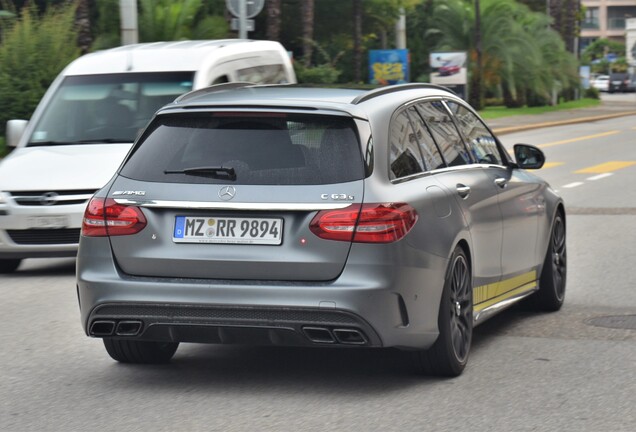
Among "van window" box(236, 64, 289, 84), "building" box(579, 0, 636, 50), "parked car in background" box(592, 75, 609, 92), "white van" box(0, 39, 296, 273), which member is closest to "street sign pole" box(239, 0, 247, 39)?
"van window" box(236, 64, 289, 84)

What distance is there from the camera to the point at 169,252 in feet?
21.9

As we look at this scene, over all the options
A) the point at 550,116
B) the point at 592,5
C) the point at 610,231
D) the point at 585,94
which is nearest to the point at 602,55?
the point at 592,5

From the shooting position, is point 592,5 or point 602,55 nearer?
point 602,55

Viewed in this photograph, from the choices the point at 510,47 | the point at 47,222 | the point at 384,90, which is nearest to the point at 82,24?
the point at 47,222

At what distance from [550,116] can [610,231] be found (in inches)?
1415

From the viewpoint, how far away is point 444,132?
7.81 meters

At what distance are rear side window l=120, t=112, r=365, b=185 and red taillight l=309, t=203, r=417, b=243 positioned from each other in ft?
0.58

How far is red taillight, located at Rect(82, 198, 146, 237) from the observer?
6777 mm

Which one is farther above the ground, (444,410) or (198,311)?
(198,311)

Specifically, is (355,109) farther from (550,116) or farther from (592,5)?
(592,5)

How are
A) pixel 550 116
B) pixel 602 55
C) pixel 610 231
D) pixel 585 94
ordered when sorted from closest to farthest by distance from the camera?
pixel 610 231 → pixel 550 116 → pixel 585 94 → pixel 602 55

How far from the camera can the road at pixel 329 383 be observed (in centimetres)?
621

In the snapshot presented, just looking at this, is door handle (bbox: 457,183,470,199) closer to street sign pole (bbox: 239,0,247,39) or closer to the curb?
street sign pole (bbox: 239,0,247,39)

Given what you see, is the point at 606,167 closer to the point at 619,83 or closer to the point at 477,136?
the point at 477,136
